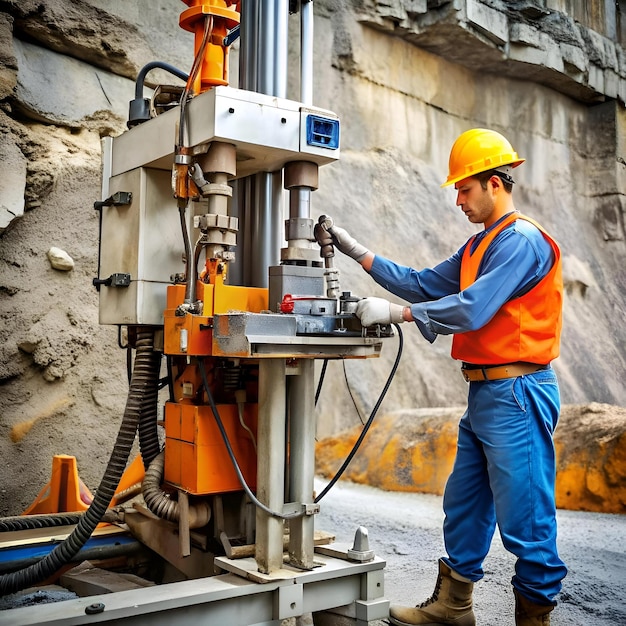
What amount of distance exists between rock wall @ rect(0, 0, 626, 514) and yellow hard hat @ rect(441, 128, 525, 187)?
0.89m

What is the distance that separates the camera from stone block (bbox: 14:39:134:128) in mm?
3957

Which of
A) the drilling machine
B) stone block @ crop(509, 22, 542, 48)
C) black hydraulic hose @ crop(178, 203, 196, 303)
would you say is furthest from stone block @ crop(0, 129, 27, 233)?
stone block @ crop(509, 22, 542, 48)

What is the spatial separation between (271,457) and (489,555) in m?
1.73

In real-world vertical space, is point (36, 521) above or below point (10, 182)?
below

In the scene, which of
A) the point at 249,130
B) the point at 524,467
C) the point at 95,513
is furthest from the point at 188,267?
the point at 524,467

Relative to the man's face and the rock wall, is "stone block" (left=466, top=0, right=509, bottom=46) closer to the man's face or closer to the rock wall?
the rock wall

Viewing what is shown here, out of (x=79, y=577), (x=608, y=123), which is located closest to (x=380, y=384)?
(x=79, y=577)

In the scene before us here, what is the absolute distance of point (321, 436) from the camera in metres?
6.51

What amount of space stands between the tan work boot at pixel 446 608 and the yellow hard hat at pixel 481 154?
53.1 inches

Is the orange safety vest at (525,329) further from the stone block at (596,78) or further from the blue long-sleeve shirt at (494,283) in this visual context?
the stone block at (596,78)

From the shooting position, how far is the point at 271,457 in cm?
222

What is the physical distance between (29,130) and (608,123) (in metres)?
8.47

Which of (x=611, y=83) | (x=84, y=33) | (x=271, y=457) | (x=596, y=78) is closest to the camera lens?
(x=271, y=457)

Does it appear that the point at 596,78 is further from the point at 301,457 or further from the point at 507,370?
the point at 301,457
